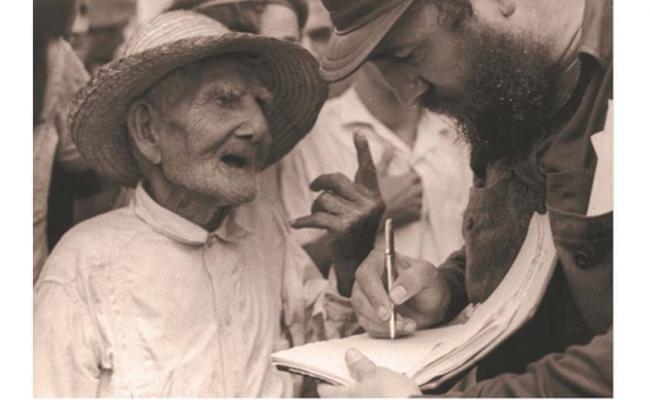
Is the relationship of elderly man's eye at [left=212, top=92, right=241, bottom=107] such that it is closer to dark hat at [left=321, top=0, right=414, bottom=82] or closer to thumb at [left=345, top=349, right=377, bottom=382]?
dark hat at [left=321, top=0, right=414, bottom=82]

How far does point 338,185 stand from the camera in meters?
3.38

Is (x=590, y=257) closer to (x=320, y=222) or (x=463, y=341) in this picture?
(x=463, y=341)

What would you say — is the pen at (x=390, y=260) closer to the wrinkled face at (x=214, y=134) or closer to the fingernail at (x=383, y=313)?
the fingernail at (x=383, y=313)

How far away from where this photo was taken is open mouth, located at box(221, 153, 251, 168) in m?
3.34

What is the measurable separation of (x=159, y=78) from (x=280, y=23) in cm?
26

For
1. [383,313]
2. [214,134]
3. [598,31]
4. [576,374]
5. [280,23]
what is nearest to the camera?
[576,374]

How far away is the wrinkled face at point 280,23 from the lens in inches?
134

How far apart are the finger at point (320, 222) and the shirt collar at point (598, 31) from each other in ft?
1.86

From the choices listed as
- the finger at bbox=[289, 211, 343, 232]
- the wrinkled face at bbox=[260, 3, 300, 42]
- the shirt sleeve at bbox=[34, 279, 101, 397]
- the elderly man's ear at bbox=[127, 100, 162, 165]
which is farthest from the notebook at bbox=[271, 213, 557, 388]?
the wrinkled face at bbox=[260, 3, 300, 42]

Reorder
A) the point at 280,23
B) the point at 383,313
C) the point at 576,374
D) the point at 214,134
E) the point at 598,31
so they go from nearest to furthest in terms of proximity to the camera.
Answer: the point at 576,374
the point at 598,31
the point at 383,313
the point at 214,134
the point at 280,23

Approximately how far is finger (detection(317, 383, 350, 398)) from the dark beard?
0.50 m

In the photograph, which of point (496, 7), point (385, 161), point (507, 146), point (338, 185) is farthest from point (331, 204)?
point (496, 7)

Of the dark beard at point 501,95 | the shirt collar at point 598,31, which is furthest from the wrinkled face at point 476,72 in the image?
the shirt collar at point 598,31

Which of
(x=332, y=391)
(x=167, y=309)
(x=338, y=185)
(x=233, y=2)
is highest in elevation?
(x=233, y=2)
